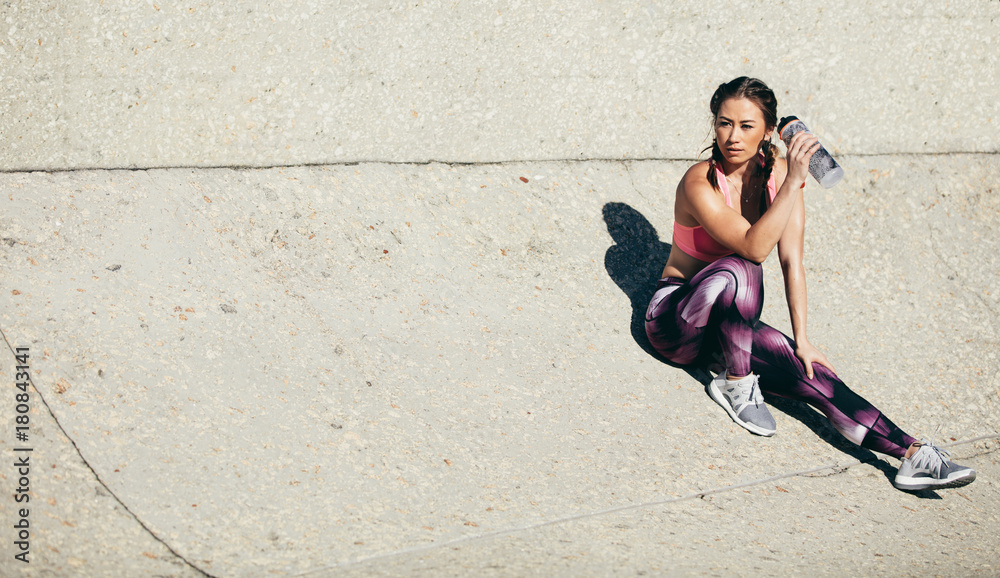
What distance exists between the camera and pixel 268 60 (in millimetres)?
3410

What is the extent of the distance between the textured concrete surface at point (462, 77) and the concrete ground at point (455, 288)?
0.01 metres

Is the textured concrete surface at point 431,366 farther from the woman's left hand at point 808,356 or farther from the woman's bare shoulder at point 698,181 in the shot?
the woman's bare shoulder at point 698,181

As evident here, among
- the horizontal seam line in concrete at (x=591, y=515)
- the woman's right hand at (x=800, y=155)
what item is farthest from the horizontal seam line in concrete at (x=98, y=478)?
the woman's right hand at (x=800, y=155)

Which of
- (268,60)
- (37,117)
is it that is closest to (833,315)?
(268,60)

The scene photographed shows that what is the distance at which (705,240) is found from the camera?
304cm

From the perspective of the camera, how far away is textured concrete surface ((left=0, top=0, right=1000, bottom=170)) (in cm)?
316

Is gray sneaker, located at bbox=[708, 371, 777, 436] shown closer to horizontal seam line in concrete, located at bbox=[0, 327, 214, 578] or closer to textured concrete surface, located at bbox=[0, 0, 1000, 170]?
textured concrete surface, located at bbox=[0, 0, 1000, 170]

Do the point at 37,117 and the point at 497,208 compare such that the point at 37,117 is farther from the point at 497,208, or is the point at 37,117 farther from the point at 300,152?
the point at 497,208

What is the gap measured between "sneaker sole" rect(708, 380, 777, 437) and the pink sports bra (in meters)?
0.53

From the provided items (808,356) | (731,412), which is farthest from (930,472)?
(731,412)

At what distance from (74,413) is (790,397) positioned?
254cm

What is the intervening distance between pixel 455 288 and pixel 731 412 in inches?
49.5

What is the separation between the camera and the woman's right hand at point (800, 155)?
2.70m

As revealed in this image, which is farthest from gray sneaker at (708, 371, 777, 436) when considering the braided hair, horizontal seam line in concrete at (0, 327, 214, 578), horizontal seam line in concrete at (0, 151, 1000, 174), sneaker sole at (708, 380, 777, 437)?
horizontal seam line in concrete at (0, 327, 214, 578)
